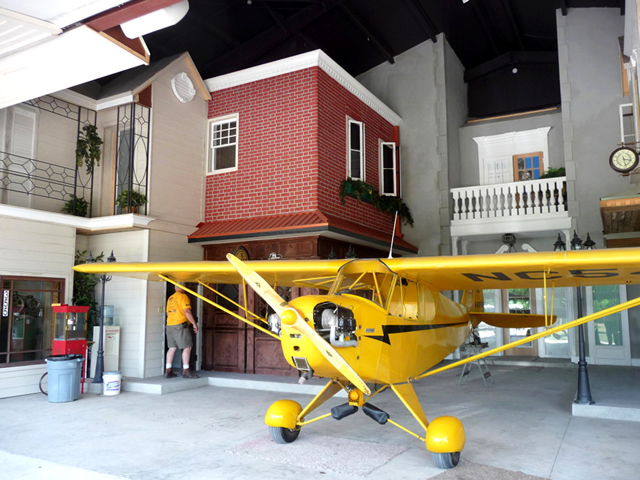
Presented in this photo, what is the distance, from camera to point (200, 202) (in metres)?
11.1

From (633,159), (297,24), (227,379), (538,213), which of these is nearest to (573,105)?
(538,213)

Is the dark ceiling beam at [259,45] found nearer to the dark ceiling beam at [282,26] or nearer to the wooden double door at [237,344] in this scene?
the dark ceiling beam at [282,26]

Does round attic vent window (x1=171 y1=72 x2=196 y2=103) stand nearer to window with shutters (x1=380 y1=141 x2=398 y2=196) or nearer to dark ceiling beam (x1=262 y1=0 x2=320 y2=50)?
dark ceiling beam (x1=262 y1=0 x2=320 y2=50)

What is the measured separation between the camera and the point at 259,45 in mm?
13984

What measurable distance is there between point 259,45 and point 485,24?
20.9 feet

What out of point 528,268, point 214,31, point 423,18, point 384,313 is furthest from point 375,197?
point 384,313

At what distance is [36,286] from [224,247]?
354 centimetres

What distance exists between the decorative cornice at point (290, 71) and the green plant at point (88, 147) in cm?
269

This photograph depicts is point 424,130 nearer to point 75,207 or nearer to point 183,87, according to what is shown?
point 183,87

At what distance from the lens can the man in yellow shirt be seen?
368 inches

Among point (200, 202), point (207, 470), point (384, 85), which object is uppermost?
point (384, 85)

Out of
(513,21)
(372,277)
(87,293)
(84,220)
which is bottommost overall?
(87,293)

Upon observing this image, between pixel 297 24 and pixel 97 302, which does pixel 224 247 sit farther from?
pixel 297 24

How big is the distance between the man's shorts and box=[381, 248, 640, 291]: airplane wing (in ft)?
16.3
